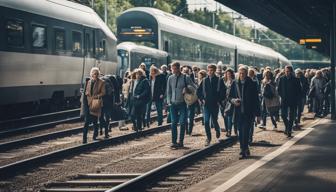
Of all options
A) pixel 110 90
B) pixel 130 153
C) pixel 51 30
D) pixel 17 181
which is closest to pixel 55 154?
pixel 130 153

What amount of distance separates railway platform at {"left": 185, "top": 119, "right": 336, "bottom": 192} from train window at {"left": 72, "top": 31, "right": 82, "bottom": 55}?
33.6 ft

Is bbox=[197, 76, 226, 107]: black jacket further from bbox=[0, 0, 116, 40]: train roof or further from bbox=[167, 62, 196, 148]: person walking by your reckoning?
bbox=[0, 0, 116, 40]: train roof

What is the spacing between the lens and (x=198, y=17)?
104875 millimetres

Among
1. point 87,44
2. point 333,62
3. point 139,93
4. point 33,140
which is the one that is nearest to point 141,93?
point 139,93

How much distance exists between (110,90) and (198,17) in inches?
3467

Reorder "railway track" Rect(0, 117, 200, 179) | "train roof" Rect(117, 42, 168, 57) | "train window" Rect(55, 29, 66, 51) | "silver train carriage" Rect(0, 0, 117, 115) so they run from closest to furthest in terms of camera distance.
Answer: "railway track" Rect(0, 117, 200, 179) → "silver train carriage" Rect(0, 0, 117, 115) → "train window" Rect(55, 29, 66, 51) → "train roof" Rect(117, 42, 168, 57)

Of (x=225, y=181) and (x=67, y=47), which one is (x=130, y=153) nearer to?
(x=225, y=181)

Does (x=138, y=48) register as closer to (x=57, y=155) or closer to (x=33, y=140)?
(x=33, y=140)

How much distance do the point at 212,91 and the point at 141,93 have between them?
10.5 feet

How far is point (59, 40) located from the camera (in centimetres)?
2300

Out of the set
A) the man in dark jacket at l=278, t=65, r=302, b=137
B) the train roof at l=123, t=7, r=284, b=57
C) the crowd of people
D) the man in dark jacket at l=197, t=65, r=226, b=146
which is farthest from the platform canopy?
the man in dark jacket at l=197, t=65, r=226, b=146

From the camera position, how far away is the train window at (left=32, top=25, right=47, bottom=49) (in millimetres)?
20859

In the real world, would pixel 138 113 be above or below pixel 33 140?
above

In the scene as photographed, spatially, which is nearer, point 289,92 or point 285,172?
point 285,172
